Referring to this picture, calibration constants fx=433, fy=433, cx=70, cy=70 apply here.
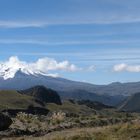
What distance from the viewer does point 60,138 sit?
2806 centimetres

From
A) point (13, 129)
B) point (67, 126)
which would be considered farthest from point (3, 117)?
point (67, 126)

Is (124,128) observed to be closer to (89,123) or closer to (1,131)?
(1,131)

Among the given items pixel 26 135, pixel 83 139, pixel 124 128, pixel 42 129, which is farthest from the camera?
pixel 42 129

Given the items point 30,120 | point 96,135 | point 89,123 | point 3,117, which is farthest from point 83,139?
point 30,120

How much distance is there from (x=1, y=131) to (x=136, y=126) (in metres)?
11.7

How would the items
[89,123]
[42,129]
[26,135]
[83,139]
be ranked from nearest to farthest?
1. [83,139]
2. [26,135]
3. [42,129]
4. [89,123]

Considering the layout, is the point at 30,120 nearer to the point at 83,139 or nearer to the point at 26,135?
the point at 26,135

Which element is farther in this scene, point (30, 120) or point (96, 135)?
point (30, 120)

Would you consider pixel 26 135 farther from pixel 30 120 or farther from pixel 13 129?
pixel 30 120

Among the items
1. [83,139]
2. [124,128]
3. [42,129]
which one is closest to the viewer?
[83,139]

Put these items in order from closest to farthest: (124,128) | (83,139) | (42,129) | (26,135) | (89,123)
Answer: (83,139) < (124,128) < (26,135) < (42,129) < (89,123)

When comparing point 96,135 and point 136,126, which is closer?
point 96,135

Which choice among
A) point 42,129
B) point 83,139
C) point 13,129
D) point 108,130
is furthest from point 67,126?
point 83,139

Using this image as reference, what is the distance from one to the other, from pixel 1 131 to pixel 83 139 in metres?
10.8
